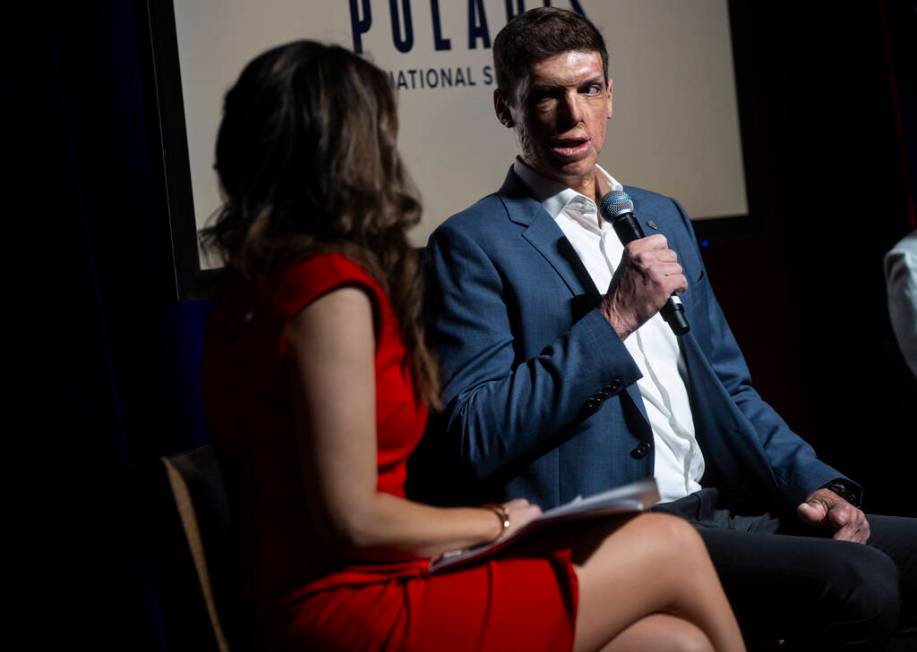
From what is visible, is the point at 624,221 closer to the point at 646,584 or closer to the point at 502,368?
the point at 502,368

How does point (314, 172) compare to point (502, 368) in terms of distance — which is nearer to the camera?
point (314, 172)

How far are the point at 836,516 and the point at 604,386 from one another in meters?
0.50

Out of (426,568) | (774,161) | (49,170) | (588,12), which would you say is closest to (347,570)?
A: (426,568)

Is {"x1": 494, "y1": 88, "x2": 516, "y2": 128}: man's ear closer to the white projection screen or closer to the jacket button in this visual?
the white projection screen

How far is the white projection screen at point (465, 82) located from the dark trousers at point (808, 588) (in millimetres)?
1228

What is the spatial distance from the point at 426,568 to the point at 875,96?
2669 mm

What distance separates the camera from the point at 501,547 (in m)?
1.22

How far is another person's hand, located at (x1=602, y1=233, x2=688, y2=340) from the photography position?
→ 5.52 feet

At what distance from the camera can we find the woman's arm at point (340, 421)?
1.13 m

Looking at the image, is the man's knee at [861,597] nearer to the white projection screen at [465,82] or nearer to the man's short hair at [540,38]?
the man's short hair at [540,38]

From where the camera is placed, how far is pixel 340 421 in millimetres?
1134

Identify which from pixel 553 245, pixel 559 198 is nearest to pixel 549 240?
pixel 553 245

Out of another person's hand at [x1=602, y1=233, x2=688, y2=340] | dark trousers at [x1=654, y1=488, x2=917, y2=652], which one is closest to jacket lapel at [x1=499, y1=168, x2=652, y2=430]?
another person's hand at [x1=602, y1=233, x2=688, y2=340]

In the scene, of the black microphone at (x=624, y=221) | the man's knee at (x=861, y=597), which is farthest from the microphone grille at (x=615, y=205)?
the man's knee at (x=861, y=597)
